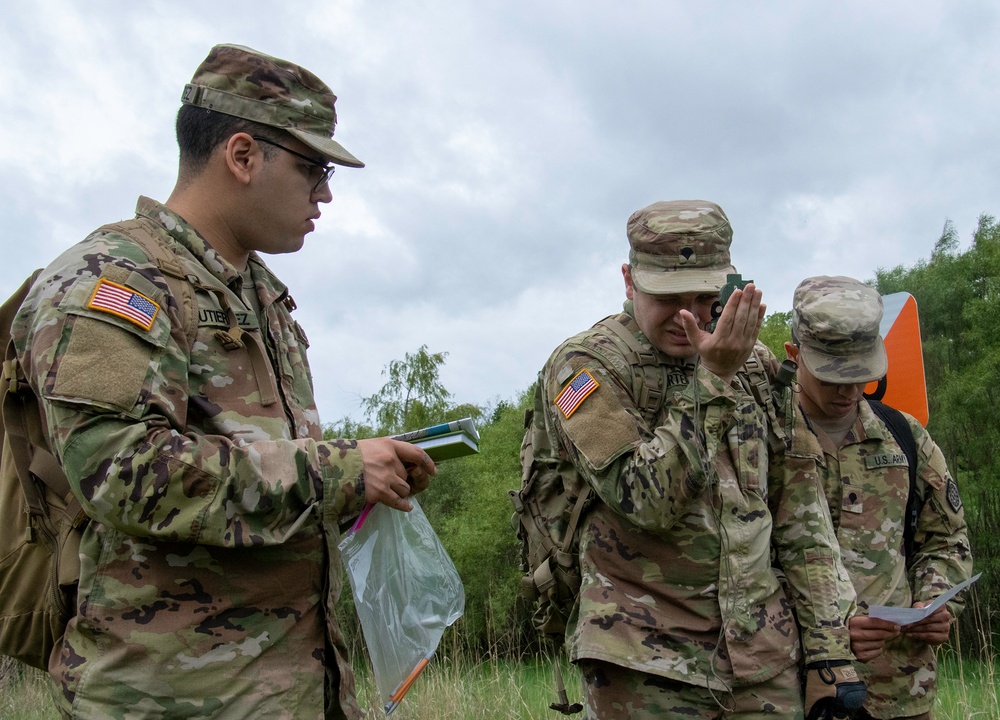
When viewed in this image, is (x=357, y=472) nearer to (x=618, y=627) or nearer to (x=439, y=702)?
(x=618, y=627)

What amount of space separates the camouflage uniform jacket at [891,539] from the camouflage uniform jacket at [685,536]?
0.77 meters

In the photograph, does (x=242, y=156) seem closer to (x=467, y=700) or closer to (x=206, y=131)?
(x=206, y=131)

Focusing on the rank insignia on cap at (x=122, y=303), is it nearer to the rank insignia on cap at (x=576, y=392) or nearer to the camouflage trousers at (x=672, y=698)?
the rank insignia on cap at (x=576, y=392)

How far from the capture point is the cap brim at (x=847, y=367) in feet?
12.8

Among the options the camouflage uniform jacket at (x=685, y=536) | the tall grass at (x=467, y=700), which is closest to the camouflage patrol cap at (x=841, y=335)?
the camouflage uniform jacket at (x=685, y=536)

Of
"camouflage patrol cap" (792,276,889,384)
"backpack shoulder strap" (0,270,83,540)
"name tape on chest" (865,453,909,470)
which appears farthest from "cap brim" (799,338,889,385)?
"backpack shoulder strap" (0,270,83,540)

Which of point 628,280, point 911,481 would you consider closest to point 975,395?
point 911,481

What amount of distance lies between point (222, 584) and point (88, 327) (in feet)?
2.13

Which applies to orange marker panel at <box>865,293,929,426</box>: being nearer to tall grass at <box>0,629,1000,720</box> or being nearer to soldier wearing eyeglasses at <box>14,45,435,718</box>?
tall grass at <box>0,629,1000,720</box>

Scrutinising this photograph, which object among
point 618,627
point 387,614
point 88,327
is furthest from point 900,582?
point 88,327

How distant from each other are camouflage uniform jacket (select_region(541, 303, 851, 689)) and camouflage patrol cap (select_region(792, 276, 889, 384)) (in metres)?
0.74

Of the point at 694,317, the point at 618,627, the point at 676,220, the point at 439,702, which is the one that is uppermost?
the point at 676,220

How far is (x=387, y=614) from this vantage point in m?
2.82

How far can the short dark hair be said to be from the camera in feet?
8.57
